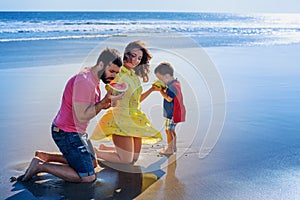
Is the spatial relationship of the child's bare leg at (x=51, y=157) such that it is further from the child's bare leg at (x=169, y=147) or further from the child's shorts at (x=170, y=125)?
the child's shorts at (x=170, y=125)

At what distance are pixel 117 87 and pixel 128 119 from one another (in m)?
0.46

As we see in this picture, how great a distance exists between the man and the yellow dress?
54cm

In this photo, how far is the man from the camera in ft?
12.9

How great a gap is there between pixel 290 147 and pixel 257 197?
5.28ft

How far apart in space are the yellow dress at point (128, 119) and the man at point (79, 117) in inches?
21.3

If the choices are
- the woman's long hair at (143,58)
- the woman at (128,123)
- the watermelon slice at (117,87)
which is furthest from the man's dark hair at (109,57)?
the woman's long hair at (143,58)

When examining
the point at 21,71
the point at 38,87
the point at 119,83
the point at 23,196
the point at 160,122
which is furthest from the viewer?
the point at 21,71

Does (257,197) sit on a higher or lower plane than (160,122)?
lower

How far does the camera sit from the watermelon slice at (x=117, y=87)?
13.8 ft

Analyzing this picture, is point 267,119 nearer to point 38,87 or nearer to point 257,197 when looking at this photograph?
point 257,197

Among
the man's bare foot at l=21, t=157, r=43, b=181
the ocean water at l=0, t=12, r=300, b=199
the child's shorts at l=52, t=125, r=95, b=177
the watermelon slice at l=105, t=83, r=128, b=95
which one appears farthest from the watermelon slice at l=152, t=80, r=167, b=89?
the man's bare foot at l=21, t=157, r=43, b=181

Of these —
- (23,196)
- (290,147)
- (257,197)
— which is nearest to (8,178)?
(23,196)

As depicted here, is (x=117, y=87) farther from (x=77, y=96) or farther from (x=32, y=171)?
(x=32, y=171)

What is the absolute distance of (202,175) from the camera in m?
4.30
